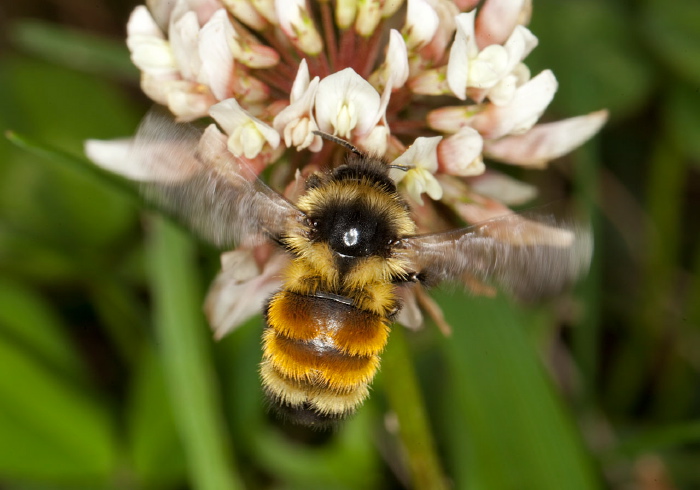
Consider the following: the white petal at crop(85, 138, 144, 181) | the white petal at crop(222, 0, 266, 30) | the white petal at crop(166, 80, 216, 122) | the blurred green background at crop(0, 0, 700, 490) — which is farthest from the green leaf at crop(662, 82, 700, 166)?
the white petal at crop(85, 138, 144, 181)

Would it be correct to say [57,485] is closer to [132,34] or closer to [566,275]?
[132,34]

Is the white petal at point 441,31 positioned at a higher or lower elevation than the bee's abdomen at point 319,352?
higher

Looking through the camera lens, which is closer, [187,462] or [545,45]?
[187,462]

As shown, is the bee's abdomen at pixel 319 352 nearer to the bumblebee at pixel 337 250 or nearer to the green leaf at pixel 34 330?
the bumblebee at pixel 337 250

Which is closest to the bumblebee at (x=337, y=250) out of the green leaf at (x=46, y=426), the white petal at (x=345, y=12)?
the white petal at (x=345, y=12)

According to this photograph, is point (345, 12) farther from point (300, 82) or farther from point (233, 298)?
point (233, 298)

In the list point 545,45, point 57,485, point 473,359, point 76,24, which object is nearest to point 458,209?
point 473,359
